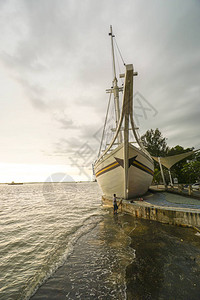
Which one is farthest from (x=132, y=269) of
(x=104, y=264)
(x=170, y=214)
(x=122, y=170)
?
(x=122, y=170)

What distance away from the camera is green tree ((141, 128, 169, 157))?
34.5m

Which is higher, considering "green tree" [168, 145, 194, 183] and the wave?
"green tree" [168, 145, 194, 183]

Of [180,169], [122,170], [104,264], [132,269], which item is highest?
[180,169]

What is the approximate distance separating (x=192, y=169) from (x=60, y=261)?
19.3m

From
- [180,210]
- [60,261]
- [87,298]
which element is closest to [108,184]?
[180,210]

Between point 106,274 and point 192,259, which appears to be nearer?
point 106,274

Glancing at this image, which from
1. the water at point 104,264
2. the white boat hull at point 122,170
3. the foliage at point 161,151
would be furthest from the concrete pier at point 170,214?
the foliage at point 161,151

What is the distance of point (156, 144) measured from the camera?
1387 inches

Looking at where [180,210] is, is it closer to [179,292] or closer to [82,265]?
[179,292]

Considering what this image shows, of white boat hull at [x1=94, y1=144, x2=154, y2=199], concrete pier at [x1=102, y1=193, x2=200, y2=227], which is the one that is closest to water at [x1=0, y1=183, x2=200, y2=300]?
concrete pier at [x1=102, y1=193, x2=200, y2=227]

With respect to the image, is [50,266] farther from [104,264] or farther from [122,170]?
[122,170]

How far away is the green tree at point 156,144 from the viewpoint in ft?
113

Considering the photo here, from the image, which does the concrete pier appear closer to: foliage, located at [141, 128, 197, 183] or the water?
the water

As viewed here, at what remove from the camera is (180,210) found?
27.5 feet
